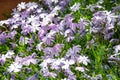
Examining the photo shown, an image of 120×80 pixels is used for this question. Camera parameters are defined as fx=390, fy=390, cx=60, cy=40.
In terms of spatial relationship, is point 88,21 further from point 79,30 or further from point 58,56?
point 58,56

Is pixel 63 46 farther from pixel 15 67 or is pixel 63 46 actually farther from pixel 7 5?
pixel 7 5

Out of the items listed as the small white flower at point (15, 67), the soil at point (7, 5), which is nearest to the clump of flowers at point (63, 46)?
the small white flower at point (15, 67)

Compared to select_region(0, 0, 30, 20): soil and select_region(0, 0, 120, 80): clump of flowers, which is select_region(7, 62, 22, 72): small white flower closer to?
select_region(0, 0, 120, 80): clump of flowers

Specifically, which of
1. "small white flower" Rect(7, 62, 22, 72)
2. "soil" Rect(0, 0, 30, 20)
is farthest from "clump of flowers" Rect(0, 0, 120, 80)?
"soil" Rect(0, 0, 30, 20)

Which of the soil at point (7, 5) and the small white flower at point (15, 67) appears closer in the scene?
the small white flower at point (15, 67)

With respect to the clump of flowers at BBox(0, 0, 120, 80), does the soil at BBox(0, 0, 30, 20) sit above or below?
above

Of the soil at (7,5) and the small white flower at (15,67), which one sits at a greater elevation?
the soil at (7,5)

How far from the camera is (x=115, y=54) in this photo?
2572 millimetres

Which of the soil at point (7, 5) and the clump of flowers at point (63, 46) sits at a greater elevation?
the soil at point (7, 5)

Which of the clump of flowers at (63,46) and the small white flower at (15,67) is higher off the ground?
the clump of flowers at (63,46)

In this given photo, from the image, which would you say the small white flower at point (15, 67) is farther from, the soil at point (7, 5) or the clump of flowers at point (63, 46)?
the soil at point (7, 5)

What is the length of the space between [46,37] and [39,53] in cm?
20

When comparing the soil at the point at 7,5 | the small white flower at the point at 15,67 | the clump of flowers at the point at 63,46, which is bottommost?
the small white flower at the point at 15,67

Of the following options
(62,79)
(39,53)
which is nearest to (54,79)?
(62,79)
